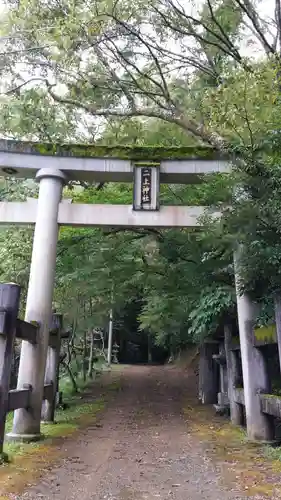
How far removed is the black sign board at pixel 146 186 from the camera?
→ 7691 mm

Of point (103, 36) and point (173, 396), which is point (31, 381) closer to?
point (103, 36)

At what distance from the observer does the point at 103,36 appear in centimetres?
830

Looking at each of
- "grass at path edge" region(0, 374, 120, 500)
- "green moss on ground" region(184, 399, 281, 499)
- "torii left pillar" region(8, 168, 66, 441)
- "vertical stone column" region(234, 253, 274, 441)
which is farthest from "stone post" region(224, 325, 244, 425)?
"torii left pillar" region(8, 168, 66, 441)

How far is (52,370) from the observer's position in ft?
27.7

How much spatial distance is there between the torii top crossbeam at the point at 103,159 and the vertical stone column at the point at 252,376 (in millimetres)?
2683

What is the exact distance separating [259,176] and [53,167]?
403 cm

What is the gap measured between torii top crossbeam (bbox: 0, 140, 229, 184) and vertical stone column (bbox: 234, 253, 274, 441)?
106 inches

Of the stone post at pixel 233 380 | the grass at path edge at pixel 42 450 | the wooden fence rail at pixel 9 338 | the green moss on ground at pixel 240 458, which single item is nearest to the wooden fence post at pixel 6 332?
the wooden fence rail at pixel 9 338

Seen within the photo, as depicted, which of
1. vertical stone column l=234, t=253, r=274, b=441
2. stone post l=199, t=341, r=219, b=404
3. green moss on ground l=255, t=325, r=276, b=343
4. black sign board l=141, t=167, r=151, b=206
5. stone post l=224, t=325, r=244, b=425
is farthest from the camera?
stone post l=199, t=341, r=219, b=404

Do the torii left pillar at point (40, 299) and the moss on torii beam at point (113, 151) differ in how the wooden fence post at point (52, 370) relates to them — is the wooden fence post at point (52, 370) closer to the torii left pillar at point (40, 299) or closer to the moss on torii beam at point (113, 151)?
the torii left pillar at point (40, 299)

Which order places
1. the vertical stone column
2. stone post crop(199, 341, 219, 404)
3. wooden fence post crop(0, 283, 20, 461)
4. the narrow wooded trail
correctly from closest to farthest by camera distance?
1. the narrow wooded trail
2. wooden fence post crop(0, 283, 20, 461)
3. the vertical stone column
4. stone post crop(199, 341, 219, 404)

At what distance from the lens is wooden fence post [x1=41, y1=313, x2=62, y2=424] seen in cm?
822

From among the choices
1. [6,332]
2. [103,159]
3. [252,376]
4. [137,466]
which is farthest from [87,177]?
[137,466]

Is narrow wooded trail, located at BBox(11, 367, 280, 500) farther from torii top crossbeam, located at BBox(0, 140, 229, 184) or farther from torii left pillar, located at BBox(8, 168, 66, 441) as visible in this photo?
torii top crossbeam, located at BBox(0, 140, 229, 184)
